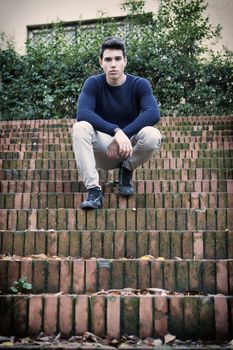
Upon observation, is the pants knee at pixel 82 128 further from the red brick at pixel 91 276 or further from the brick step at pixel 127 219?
the red brick at pixel 91 276

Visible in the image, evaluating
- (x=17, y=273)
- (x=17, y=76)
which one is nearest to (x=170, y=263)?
(x=17, y=273)

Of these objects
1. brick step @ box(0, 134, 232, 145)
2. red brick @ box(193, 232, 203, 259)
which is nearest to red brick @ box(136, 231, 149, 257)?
red brick @ box(193, 232, 203, 259)

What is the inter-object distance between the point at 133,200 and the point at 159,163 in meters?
1.35

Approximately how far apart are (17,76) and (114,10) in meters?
3.23

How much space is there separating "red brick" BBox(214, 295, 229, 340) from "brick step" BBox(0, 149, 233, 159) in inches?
119

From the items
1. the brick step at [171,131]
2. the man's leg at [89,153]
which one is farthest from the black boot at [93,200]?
the brick step at [171,131]

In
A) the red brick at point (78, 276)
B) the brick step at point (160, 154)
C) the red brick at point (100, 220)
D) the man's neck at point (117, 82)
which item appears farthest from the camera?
the brick step at point (160, 154)

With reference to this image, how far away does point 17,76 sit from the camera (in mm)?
9344

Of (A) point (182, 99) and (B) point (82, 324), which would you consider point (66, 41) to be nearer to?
(A) point (182, 99)

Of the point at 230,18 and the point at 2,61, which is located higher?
the point at 230,18

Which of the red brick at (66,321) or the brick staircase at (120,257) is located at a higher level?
the brick staircase at (120,257)

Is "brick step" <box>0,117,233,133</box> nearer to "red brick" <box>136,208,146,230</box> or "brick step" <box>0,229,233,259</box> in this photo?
"red brick" <box>136,208,146,230</box>

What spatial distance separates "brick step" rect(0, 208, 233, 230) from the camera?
282 cm

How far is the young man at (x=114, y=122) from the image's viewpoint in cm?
308
